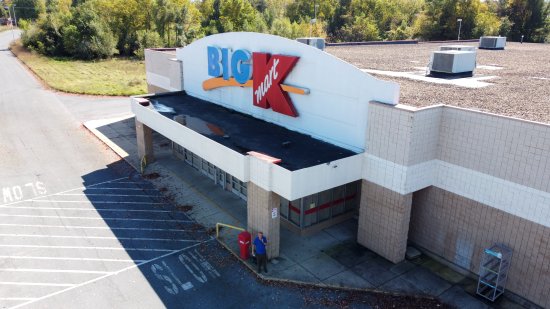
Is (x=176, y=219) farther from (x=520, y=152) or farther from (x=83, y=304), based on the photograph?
(x=520, y=152)

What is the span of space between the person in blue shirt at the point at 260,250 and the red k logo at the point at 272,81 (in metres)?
6.39

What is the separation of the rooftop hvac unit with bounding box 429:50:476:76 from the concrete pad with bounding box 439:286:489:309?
12.0 meters

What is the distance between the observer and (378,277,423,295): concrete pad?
14719mm

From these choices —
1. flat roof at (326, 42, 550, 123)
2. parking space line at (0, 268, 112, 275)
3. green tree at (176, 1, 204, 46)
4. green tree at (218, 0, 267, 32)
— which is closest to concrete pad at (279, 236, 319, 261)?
parking space line at (0, 268, 112, 275)

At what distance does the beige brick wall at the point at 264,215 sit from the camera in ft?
51.3

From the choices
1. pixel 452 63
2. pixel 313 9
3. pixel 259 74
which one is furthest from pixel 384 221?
pixel 313 9

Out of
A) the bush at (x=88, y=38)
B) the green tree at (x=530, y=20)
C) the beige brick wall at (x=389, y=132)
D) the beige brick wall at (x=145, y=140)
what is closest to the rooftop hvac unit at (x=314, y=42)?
the beige brick wall at (x=145, y=140)

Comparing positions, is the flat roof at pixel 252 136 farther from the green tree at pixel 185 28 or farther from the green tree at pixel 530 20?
the green tree at pixel 530 20

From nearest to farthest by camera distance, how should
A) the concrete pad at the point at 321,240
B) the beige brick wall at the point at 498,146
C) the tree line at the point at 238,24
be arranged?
the beige brick wall at the point at 498,146 < the concrete pad at the point at 321,240 < the tree line at the point at 238,24

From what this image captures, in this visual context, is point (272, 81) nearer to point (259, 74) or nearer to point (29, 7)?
point (259, 74)

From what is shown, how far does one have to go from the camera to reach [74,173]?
24.8 meters

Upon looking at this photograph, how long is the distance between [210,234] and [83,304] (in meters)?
5.76

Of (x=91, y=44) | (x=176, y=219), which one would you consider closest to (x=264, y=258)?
(x=176, y=219)

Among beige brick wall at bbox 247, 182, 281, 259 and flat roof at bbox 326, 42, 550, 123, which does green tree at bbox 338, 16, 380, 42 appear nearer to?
flat roof at bbox 326, 42, 550, 123
